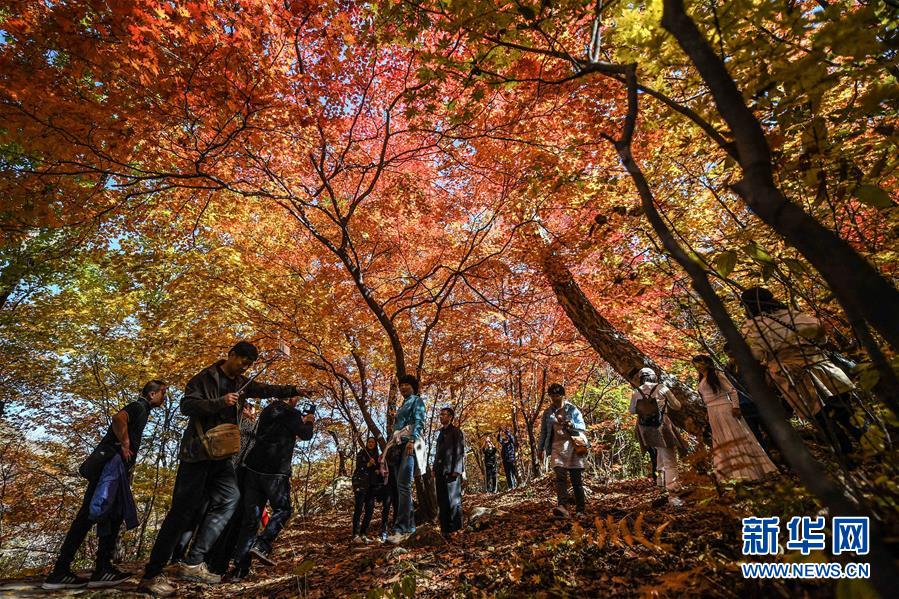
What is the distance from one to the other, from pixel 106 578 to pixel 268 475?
64.5 inches

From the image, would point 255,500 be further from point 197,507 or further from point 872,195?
point 872,195

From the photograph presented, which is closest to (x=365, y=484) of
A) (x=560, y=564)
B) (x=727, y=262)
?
(x=560, y=564)

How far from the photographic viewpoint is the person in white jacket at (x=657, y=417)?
17.6ft

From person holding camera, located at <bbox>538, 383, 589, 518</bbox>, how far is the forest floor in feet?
1.18

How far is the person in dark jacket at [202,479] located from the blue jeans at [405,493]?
201cm

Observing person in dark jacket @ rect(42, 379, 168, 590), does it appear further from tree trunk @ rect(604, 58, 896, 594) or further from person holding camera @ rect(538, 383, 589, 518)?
tree trunk @ rect(604, 58, 896, 594)

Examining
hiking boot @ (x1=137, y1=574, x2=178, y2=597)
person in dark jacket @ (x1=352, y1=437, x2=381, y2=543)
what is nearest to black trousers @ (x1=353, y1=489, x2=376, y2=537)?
person in dark jacket @ (x1=352, y1=437, x2=381, y2=543)

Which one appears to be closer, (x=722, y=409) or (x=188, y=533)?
(x=188, y=533)

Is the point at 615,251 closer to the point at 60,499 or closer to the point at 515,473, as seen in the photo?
the point at 515,473

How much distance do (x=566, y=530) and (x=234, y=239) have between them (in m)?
9.43

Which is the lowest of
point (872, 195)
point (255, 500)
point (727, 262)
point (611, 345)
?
point (255, 500)

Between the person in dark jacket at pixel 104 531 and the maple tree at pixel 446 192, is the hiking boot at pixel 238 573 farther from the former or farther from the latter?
the maple tree at pixel 446 192

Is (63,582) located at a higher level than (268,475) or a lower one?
lower

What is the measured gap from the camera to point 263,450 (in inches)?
187
